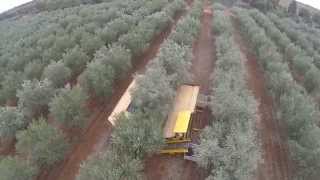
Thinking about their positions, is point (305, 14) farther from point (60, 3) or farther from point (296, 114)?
point (296, 114)

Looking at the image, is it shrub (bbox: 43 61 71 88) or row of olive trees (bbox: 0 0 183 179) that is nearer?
row of olive trees (bbox: 0 0 183 179)

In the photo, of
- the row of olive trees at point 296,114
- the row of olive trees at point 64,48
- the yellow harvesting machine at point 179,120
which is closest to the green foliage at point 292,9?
the row of olive trees at point 64,48

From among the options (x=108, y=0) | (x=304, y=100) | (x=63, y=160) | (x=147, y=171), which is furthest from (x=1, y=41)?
(x=304, y=100)

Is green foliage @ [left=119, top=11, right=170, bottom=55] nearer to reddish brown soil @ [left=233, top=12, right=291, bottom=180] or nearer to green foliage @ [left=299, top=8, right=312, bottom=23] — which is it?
reddish brown soil @ [left=233, top=12, right=291, bottom=180]

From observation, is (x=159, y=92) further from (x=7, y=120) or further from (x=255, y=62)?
(x=255, y=62)

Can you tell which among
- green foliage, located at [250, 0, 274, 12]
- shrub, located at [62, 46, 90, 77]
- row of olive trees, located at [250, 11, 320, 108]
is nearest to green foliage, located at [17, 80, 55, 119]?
shrub, located at [62, 46, 90, 77]

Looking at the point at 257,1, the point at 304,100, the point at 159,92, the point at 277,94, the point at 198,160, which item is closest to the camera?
the point at 198,160

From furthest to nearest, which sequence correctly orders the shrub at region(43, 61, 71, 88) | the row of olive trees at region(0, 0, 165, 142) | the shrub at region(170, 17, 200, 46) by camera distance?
the shrub at region(170, 17, 200, 46), the shrub at region(43, 61, 71, 88), the row of olive trees at region(0, 0, 165, 142)

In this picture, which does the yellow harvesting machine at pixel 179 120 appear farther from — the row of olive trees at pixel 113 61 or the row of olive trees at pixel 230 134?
the row of olive trees at pixel 113 61
